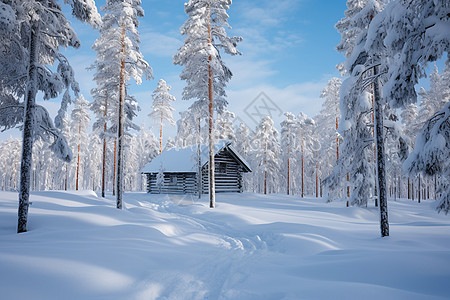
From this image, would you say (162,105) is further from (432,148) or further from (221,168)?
(432,148)

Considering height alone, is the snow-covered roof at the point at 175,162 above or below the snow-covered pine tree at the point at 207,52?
below

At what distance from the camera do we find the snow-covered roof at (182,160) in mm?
26853

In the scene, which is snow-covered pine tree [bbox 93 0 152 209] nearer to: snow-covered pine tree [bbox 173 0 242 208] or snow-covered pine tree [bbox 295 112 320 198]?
snow-covered pine tree [bbox 173 0 242 208]

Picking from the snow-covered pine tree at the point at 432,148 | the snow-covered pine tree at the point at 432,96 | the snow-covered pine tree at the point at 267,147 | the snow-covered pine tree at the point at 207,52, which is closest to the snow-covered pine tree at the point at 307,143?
the snow-covered pine tree at the point at 267,147

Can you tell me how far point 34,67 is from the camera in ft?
28.2

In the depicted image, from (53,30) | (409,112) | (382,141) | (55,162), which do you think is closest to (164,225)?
(53,30)

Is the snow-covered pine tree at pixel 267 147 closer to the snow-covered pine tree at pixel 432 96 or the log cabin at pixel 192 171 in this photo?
the log cabin at pixel 192 171

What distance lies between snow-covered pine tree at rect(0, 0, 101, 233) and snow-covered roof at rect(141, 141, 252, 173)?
16.9 metres

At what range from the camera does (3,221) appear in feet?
29.0

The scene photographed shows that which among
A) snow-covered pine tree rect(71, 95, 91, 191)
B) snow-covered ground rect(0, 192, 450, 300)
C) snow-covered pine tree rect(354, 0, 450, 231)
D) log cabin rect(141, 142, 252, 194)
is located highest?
snow-covered pine tree rect(71, 95, 91, 191)

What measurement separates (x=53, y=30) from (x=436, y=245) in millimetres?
15872

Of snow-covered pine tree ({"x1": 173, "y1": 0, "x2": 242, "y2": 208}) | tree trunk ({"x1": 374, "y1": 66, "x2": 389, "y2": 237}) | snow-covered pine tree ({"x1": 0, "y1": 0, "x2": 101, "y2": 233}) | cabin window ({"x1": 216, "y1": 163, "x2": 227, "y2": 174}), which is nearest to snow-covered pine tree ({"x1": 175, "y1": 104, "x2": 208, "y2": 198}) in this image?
snow-covered pine tree ({"x1": 173, "y1": 0, "x2": 242, "y2": 208})

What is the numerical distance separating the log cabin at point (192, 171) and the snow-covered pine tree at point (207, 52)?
8493 millimetres

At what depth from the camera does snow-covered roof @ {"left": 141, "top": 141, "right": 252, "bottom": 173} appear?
2685 cm
